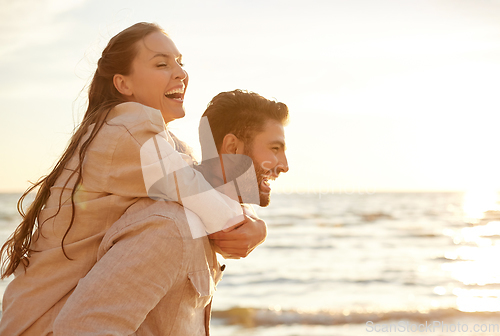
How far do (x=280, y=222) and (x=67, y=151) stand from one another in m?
24.5

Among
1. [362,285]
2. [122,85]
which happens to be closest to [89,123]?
[122,85]

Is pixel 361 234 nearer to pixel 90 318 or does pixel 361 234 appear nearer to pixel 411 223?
pixel 411 223

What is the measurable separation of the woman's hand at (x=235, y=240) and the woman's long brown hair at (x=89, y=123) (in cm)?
63

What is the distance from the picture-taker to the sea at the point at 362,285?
7898mm

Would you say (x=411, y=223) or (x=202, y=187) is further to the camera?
(x=411, y=223)

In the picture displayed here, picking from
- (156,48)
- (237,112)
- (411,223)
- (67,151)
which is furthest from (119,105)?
(411,223)

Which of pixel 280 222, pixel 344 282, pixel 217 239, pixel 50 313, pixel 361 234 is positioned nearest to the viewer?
pixel 50 313

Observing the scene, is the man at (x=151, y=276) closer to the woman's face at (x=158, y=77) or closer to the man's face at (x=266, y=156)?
the man's face at (x=266, y=156)

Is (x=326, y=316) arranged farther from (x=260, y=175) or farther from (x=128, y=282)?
(x=128, y=282)

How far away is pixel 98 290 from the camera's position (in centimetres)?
159

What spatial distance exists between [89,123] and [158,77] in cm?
51

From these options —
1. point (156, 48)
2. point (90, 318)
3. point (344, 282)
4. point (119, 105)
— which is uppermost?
point (156, 48)

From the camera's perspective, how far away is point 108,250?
1750 millimetres

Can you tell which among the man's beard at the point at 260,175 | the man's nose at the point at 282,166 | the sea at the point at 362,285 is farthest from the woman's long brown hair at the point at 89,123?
the sea at the point at 362,285
